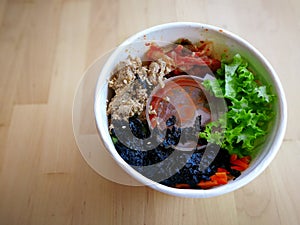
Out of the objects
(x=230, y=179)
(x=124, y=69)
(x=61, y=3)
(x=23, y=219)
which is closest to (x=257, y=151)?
(x=230, y=179)

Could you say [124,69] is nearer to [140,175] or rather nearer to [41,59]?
[140,175]

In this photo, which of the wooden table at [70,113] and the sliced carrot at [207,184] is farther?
the wooden table at [70,113]

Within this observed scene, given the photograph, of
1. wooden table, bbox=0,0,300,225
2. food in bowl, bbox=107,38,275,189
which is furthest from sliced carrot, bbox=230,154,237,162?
wooden table, bbox=0,0,300,225

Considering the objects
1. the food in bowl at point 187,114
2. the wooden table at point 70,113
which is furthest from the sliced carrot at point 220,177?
the wooden table at point 70,113

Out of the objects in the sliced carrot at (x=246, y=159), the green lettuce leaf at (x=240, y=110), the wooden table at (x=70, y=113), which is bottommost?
the wooden table at (x=70, y=113)

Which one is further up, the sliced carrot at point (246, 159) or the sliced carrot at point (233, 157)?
the sliced carrot at point (246, 159)

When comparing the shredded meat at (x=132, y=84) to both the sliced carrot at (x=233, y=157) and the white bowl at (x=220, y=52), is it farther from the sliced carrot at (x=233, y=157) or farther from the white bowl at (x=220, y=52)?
the sliced carrot at (x=233, y=157)

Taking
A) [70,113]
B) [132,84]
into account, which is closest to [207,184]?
[132,84]
